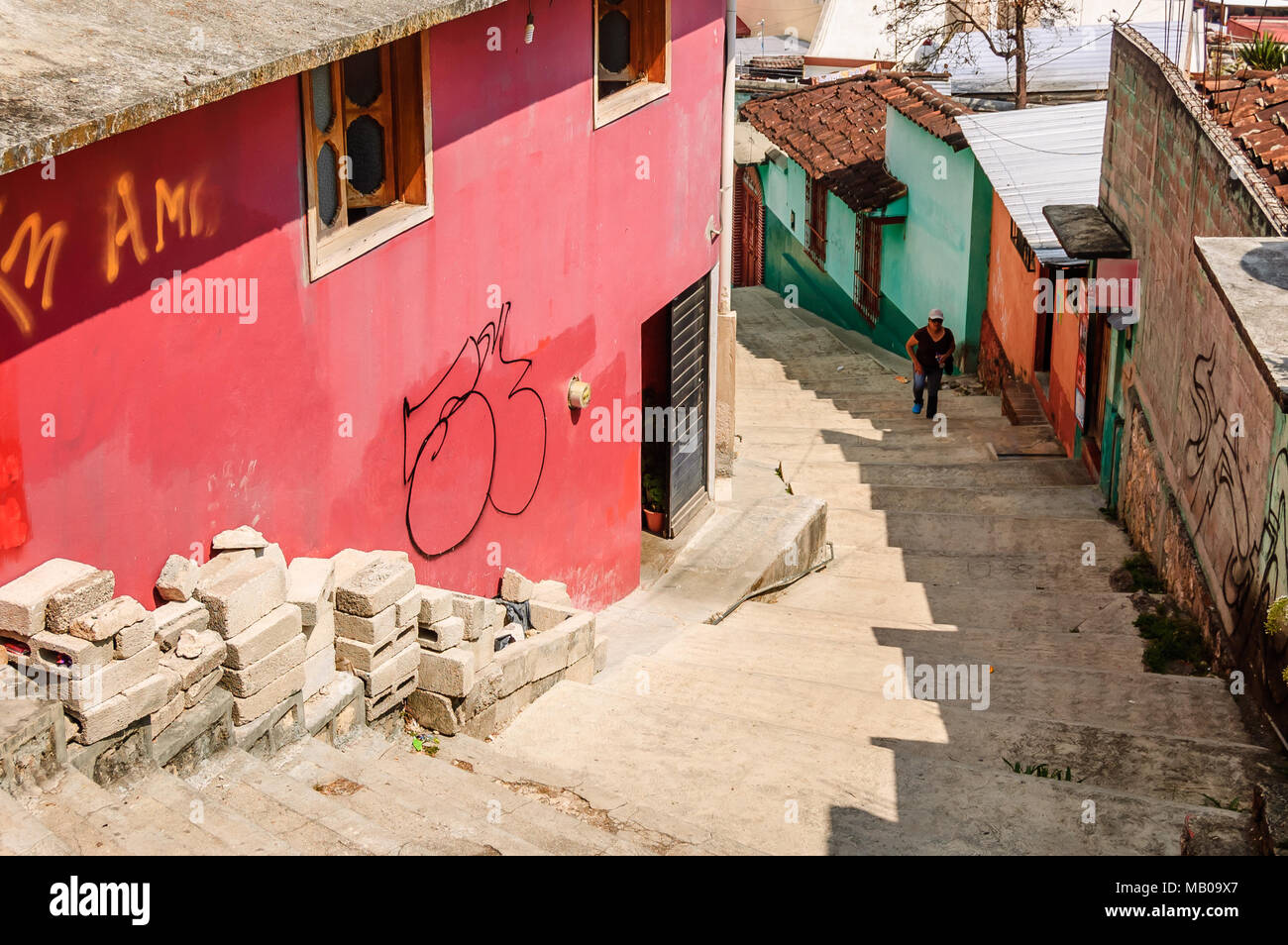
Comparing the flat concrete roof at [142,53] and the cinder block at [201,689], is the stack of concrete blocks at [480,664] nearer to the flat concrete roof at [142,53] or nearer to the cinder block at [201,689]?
the cinder block at [201,689]

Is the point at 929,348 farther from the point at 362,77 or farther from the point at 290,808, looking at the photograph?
the point at 290,808

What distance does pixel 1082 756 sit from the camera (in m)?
7.23

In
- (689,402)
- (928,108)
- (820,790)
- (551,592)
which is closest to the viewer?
(820,790)

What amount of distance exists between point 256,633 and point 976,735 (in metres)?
4.05

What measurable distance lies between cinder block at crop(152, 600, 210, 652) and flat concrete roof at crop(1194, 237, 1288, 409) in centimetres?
421

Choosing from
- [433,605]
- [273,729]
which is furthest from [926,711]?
[273,729]

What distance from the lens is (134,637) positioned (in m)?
5.05

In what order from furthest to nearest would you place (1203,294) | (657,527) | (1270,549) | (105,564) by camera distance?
(657,527)
(1203,294)
(1270,549)
(105,564)

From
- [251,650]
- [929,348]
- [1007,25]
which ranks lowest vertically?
[929,348]

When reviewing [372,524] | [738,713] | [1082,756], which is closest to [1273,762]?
[1082,756]

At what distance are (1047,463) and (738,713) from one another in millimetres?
7707

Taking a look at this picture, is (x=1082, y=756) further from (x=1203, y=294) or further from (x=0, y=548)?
(x=0, y=548)

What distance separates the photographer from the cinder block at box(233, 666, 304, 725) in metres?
5.59

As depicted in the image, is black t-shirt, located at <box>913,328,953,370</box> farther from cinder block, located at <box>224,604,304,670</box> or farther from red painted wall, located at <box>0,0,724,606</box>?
cinder block, located at <box>224,604,304,670</box>
